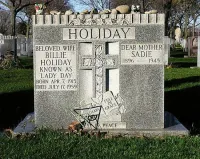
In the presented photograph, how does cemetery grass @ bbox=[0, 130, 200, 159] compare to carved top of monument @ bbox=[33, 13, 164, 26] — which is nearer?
cemetery grass @ bbox=[0, 130, 200, 159]

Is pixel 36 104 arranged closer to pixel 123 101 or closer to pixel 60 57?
pixel 60 57

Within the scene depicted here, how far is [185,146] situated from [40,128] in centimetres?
196

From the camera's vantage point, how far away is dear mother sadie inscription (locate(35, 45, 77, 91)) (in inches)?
243

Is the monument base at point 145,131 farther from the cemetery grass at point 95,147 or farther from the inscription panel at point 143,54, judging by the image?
the inscription panel at point 143,54

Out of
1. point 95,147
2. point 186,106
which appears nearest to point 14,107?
point 186,106

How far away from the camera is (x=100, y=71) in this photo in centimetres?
627

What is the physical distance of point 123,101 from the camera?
616cm

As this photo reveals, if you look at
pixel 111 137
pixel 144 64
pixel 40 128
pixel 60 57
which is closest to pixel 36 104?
pixel 40 128

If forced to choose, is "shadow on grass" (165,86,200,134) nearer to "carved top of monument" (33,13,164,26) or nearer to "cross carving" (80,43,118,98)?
"cross carving" (80,43,118,98)

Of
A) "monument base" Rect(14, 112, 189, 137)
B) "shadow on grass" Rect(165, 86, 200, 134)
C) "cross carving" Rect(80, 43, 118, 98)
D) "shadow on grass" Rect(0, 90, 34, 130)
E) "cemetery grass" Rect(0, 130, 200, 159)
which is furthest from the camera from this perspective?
"shadow on grass" Rect(0, 90, 34, 130)

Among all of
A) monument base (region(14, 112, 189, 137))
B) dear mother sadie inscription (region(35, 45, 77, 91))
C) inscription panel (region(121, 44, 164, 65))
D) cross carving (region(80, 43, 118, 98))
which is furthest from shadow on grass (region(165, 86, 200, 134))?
dear mother sadie inscription (region(35, 45, 77, 91))

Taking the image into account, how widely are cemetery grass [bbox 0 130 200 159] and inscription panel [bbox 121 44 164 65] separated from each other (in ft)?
3.36

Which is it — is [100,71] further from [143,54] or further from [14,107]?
[14,107]

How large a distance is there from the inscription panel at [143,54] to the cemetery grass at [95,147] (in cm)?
102
